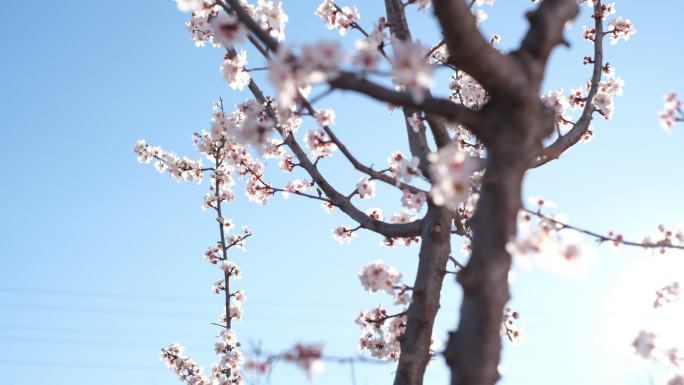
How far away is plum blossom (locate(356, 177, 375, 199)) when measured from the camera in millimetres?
5344

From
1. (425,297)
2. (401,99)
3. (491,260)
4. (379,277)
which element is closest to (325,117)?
(379,277)

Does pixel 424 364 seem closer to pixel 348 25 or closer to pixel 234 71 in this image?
pixel 234 71

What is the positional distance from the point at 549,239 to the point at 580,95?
4337mm

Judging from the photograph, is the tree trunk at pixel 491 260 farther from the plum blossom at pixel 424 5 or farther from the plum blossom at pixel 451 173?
the plum blossom at pixel 424 5

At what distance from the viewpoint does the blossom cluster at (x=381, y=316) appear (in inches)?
151

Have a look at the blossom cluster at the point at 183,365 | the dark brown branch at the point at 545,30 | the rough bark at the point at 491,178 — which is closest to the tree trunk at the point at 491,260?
the rough bark at the point at 491,178

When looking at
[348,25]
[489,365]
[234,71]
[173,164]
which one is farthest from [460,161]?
[173,164]

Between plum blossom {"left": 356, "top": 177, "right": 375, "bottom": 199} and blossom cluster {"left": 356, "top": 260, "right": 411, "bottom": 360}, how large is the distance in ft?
3.86

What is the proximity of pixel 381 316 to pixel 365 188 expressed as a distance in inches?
59.8

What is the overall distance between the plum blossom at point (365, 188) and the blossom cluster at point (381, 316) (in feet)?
3.86

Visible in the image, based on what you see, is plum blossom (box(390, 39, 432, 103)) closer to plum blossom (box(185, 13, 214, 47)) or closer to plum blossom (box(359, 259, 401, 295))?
plum blossom (box(359, 259, 401, 295))

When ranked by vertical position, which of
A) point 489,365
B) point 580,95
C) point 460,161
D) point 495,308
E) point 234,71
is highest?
point 580,95

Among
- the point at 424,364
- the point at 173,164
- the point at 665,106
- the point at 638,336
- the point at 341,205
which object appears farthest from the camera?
the point at 173,164

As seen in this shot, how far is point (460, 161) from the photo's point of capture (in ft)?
7.08
